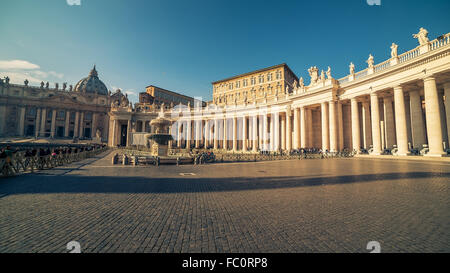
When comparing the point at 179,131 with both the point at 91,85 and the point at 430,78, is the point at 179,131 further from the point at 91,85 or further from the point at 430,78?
the point at 91,85

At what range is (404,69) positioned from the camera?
811 inches

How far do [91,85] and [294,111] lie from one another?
116 m

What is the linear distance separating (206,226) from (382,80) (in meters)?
29.4

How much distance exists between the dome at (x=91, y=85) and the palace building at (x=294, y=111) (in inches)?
153

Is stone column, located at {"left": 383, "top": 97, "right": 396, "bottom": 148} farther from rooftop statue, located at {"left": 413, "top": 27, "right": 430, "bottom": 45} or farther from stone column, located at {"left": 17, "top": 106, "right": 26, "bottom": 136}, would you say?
stone column, located at {"left": 17, "top": 106, "right": 26, "bottom": 136}

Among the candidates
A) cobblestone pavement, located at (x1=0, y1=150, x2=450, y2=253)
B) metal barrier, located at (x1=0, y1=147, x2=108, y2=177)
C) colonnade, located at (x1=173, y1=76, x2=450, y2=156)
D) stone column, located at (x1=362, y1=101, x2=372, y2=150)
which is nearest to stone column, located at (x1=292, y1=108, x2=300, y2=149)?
colonnade, located at (x1=173, y1=76, x2=450, y2=156)

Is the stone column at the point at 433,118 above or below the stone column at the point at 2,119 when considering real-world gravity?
below

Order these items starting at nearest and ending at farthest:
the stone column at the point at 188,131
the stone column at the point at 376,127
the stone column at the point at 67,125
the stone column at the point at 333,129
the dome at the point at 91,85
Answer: the stone column at the point at 376,127 → the stone column at the point at 333,129 → the stone column at the point at 188,131 → the stone column at the point at 67,125 → the dome at the point at 91,85

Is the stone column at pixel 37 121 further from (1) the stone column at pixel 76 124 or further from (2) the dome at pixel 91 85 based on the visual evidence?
(2) the dome at pixel 91 85

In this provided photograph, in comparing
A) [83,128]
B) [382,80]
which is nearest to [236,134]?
[382,80]

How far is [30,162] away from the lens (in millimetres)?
12211

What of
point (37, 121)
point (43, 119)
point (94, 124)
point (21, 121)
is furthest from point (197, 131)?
point (21, 121)

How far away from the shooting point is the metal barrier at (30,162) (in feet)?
32.7

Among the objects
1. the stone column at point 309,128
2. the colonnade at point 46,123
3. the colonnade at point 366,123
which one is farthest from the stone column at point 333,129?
the colonnade at point 46,123
